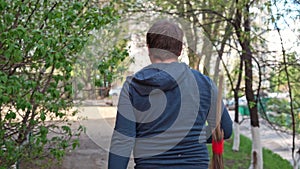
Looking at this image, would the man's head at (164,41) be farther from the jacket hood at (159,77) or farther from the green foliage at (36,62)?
the green foliage at (36,62)

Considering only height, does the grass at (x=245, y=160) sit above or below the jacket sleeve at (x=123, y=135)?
below

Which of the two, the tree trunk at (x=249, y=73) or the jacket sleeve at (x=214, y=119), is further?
the tree trunk at (x=249, y=73)

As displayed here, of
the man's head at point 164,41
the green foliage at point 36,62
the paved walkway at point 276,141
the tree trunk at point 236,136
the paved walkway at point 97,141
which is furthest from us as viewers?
the tree trunk at point 236,136

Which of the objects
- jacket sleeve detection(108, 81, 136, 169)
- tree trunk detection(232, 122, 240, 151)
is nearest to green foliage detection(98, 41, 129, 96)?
jacket sleeve detection(108, 81, 136, 169)

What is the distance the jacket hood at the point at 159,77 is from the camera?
6.12ft

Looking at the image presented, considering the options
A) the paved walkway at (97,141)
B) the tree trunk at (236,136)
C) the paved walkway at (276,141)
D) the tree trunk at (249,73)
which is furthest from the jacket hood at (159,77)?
the tree trunk at (236,136)

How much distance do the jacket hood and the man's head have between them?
6 centimetres

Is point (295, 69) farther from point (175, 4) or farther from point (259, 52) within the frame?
point (175, 4)

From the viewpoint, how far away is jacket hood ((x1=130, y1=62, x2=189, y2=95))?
1.87m

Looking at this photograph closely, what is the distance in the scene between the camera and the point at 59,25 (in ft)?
11.3

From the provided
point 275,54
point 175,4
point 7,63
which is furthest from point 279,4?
point 7,63

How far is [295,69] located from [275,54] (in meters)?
0.39

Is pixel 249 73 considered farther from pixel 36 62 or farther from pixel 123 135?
pixel 123 135

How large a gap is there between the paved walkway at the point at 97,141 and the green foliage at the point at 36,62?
1.07 ft
